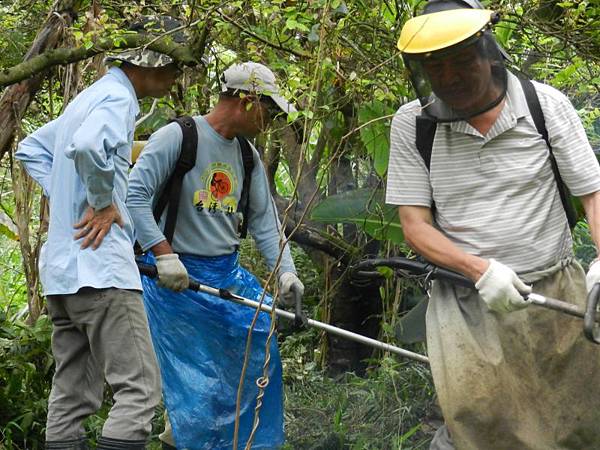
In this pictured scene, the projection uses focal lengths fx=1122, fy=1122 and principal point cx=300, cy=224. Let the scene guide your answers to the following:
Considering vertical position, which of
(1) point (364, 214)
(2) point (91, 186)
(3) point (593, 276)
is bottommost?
(1) point (364, 214)

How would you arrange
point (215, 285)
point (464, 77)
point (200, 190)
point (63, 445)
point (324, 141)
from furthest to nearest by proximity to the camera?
1. point (324, 141)
2. point (215, 285)
3. point (200, 190)
4. point (63, 445)
5. point (464, 77)

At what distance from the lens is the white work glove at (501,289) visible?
382cm

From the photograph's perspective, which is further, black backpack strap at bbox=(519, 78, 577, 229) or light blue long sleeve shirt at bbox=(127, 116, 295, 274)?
light blue long sleeve shirt at bbox=(127, 116, 295, 274)

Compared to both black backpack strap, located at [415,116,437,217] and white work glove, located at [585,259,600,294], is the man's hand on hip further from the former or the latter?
white work glove, located at [585,259,600,294]

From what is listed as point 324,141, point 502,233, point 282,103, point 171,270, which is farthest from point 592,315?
point 324,141

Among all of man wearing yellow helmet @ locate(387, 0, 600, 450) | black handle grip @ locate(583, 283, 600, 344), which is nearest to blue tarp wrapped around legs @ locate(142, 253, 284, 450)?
man wearing yellow helmet @ locate(387, 0, 600, 450)

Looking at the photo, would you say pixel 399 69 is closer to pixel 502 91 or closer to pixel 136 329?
pixel 502 91

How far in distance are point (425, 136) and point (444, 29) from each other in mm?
434

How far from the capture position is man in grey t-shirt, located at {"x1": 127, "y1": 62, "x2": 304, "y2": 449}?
222 inches

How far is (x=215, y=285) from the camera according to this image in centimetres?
580

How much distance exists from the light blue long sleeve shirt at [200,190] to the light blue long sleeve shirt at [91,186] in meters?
0.63

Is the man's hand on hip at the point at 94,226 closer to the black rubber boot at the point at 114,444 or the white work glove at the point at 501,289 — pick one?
the black rubber boot at the point at 114,444

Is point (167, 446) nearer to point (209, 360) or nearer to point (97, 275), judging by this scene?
point (209, 360)

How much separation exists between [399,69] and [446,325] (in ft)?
6.11
